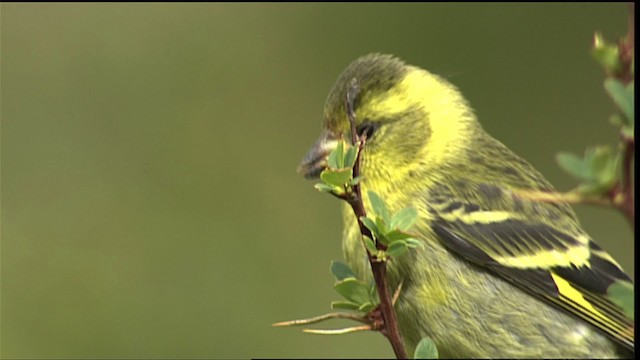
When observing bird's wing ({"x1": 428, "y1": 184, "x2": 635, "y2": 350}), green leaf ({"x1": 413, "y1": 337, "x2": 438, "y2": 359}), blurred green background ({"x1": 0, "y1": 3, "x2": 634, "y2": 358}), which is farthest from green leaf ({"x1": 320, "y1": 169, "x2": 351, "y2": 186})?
blurred green background ({"x1": 0, "y1": 3, "x2": 634, "y2": 358})

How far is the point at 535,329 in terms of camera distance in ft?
7.89

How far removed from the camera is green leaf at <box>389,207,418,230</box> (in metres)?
1.56

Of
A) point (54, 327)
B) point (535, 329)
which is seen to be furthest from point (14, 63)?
point (535, 329)

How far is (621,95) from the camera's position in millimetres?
1065

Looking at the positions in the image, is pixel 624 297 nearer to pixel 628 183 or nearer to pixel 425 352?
pixel 628 183

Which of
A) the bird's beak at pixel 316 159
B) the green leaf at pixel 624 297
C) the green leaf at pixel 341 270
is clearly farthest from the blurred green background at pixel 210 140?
the green leaf at pixel 624 297

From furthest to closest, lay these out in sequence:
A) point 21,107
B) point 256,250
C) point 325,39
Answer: point 325,39 < point 21,107 < point 256,250

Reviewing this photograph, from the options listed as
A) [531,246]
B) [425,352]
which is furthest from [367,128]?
[425,352]

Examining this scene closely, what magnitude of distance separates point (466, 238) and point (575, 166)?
4.74 feet

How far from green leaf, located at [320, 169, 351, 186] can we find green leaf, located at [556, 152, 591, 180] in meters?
0.37

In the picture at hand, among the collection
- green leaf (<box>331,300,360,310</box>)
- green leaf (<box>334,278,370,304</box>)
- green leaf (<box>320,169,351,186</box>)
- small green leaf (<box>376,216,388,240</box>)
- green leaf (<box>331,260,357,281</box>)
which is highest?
green leaf (<box>320,169,351,186</box>)

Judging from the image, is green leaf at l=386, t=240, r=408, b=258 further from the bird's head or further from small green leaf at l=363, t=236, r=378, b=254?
the bird's head

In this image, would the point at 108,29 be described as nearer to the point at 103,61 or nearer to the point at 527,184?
the point at 103,61

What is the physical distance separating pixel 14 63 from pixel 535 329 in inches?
139
